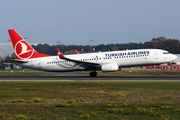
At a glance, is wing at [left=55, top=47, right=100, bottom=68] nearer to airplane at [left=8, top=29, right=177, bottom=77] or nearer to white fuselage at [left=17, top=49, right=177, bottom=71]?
airplane at [left=8, top=29, right=177, bottom=77]

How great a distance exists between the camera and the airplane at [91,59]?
3431 centimetres

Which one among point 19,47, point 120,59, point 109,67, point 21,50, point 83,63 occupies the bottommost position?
point 109,67

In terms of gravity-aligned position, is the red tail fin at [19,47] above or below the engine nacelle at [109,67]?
above

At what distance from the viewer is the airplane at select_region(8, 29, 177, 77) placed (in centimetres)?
3431

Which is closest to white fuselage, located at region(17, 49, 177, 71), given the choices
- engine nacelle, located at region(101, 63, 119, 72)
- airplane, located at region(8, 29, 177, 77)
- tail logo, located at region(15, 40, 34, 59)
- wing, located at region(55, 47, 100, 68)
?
airplane, located at region(8, 29, 177, 77)

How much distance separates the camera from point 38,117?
10.5 meters

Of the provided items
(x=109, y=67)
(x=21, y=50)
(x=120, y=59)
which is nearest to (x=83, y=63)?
(x=109, y=67)

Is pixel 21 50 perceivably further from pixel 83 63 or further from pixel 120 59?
pixel 120 59

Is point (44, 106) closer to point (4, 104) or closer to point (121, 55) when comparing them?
point (4, 104)

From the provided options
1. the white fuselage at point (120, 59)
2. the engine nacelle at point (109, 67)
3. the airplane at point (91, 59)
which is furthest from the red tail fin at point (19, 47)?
the engine nacelle at point (109, 67)

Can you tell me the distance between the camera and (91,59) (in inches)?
1399

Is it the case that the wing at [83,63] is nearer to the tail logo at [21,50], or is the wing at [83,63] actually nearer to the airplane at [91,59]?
the airplane at [91,59]

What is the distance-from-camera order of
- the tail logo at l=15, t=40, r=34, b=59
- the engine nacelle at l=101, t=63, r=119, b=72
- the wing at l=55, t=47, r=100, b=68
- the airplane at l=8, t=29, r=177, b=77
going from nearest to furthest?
1. the engine nacelle at l=101, t=63, r=119, b=72
2. the wing at l=55, t=47, r=100, b=68
3. the airplane at l=8, t=29, r=177, b=77
4. the tail logo at l=15, t=40, r=34, b=59

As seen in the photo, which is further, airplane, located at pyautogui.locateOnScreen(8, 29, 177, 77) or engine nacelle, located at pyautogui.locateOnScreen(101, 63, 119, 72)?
airplane, located at pyautogui.locateOnScreen(8, 29, 177, 77)
